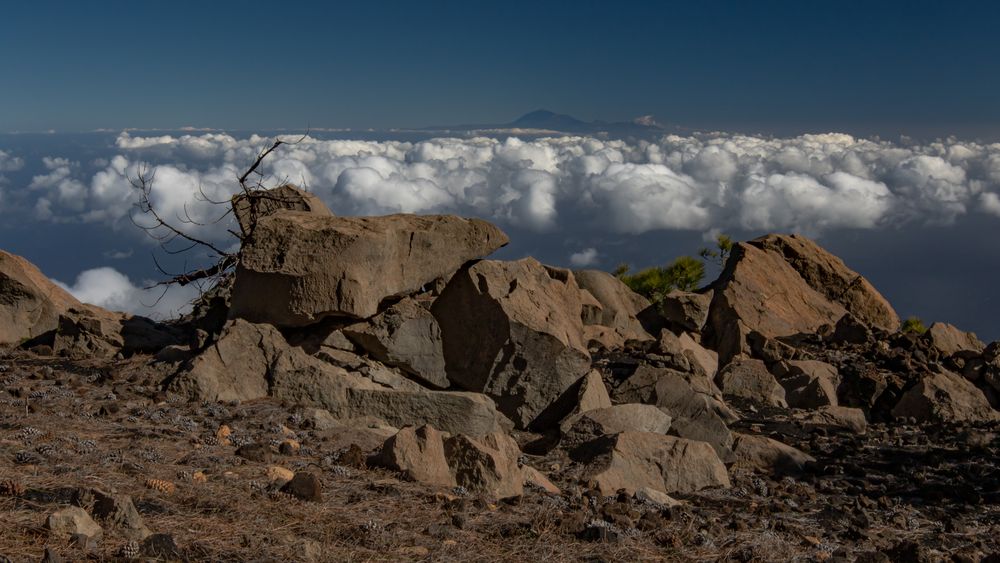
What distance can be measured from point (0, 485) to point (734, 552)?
5569 mm

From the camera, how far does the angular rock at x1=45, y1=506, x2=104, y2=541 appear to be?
5562mm

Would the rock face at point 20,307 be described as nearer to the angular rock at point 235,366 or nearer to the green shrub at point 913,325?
the angular rock at point 235,366

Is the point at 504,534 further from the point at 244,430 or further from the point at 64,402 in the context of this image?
the point at 64,402

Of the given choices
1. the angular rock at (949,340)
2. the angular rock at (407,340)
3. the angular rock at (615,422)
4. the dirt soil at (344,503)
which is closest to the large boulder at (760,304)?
the angular rock at (949,340)

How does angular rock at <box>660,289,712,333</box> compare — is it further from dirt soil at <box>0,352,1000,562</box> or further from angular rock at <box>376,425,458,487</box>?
angular rock at <box>376,425,458,487</box>

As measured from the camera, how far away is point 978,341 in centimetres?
1988

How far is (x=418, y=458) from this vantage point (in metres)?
8.22

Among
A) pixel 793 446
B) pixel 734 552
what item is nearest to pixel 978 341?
pixel 793 446

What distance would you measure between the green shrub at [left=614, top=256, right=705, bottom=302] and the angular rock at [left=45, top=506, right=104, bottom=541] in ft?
65.4

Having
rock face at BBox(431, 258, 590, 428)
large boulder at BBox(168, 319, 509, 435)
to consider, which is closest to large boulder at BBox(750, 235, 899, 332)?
rock face at BBox(431, 258, 590, 428)

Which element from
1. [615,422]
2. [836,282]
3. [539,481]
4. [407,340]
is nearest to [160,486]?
[539,481]

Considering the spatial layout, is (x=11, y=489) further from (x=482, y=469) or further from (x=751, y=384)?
(x=751, y=384)

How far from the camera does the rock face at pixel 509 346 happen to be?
1248 cm

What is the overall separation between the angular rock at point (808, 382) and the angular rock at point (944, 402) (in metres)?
1.18
